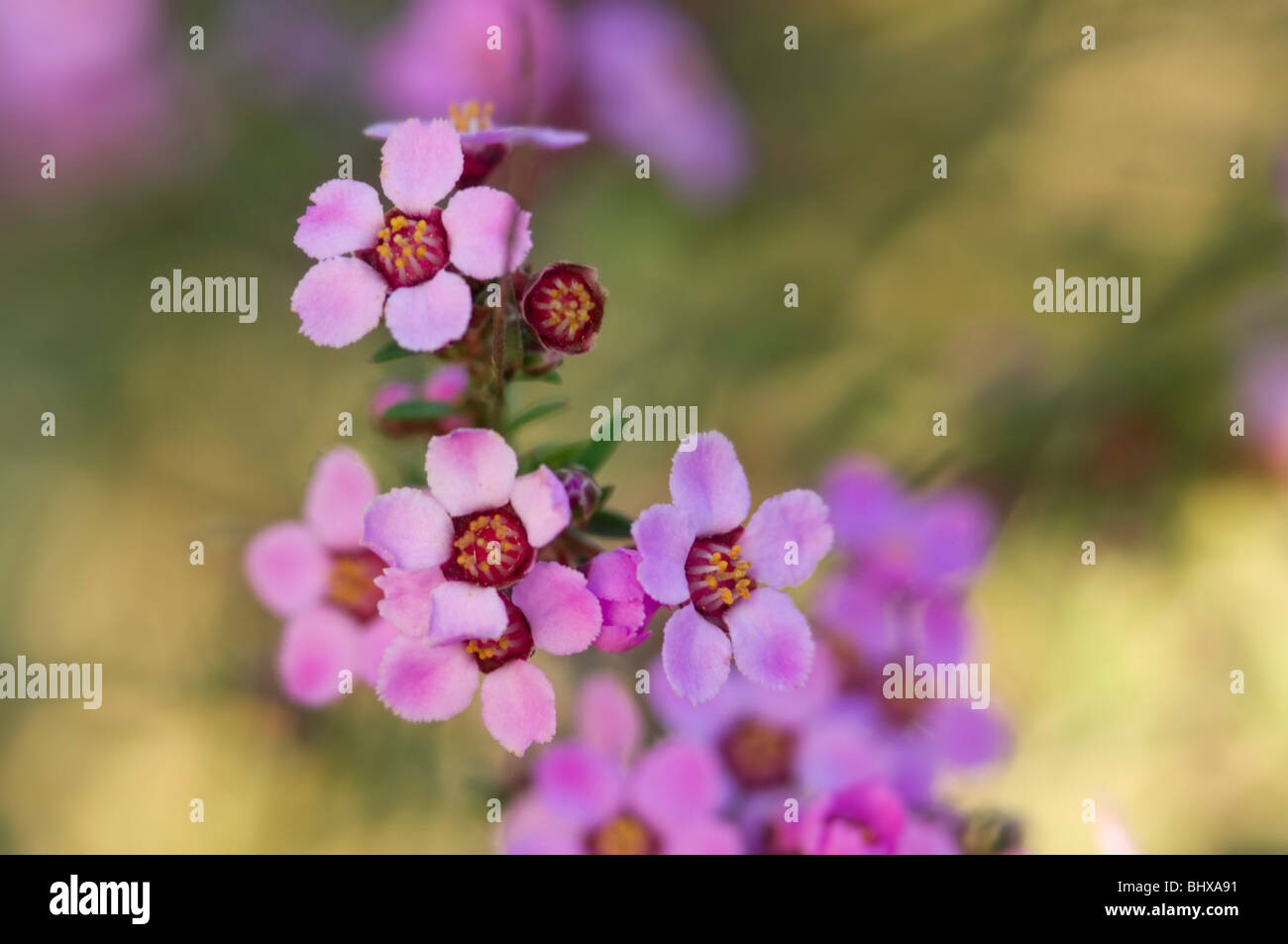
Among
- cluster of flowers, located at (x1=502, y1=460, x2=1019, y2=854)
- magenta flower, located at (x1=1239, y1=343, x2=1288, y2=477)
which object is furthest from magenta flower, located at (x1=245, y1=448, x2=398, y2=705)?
magenta flower, located at (x1=1239, y1=343, x2=1288, y2=477)

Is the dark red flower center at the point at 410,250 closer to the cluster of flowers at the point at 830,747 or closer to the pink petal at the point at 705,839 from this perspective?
the cluster of flowers at the point at 830,747

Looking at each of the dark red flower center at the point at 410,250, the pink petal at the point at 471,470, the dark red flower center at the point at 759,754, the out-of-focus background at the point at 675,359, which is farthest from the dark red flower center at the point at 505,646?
the out-of-focus background at the point at 675,359

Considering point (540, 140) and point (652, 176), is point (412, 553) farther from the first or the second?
point (652, 176)

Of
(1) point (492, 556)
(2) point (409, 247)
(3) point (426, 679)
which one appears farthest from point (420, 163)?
(3) point (426, 679)

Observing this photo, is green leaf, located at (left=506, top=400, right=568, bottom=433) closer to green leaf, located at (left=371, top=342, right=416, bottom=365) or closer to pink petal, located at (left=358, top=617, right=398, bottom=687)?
green leaf, located at (left=371, top=342, right=416, bottom=365)
